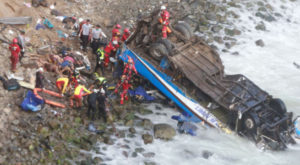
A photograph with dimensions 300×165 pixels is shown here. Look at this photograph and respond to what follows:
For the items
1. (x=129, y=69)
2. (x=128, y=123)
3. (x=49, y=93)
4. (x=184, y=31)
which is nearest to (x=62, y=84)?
(x=49, y=93)

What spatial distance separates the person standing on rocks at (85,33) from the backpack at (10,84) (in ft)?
12.2

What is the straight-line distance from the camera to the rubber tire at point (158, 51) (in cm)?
1112

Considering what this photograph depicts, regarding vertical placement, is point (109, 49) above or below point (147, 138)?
above

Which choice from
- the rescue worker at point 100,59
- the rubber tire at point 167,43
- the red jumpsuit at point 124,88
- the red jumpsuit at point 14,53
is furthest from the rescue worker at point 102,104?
the red jumpsuit at point 14,53

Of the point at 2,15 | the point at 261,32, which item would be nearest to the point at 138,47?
the point at 2,15

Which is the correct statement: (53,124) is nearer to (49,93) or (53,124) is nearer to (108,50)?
(49,93)

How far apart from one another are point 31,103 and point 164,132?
4187mm

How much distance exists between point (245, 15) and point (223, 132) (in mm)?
9731

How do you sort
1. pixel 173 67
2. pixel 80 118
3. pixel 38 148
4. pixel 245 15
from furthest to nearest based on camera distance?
pixel 245 15
pixel 173 67
pixel 80 118
pixel 38 148

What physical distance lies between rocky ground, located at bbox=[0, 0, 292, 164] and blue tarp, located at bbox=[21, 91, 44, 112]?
7.0 inches

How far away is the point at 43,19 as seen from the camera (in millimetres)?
13242

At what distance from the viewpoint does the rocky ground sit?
337 inches

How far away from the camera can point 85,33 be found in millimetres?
12695

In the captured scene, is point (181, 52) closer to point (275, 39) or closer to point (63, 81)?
point (63, 81)
